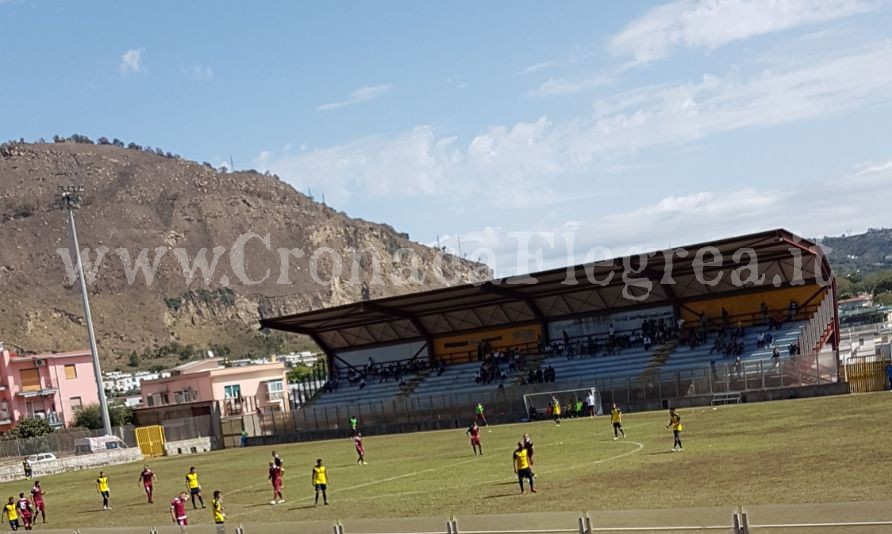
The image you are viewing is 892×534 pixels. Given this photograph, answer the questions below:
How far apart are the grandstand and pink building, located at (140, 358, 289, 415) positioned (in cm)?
1640

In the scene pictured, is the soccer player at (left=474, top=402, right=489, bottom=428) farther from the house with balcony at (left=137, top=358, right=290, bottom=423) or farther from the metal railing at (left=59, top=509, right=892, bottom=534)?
the metal railing at (left=59, top=509, right=892, bottom=534)

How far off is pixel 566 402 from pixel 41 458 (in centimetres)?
3452

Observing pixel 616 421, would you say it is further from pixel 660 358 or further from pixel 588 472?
pixel 660 358

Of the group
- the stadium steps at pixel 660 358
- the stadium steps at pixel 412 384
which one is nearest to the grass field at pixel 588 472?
the stadium steps at pixel 660 358

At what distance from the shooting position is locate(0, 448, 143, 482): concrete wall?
2665 inches

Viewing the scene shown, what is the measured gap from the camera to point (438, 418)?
222 feet

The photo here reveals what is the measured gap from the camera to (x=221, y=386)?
96.9 m

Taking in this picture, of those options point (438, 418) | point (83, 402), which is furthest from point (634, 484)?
point (83, 402)

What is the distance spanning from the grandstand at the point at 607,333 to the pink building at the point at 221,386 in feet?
53.8

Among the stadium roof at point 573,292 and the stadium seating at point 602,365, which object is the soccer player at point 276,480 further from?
the stadium seating at point 602,365

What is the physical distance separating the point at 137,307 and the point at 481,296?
139 metres

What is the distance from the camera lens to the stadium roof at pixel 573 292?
60.1 m

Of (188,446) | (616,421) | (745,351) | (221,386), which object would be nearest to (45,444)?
(188,446)

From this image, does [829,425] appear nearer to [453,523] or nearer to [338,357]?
[453,523]
